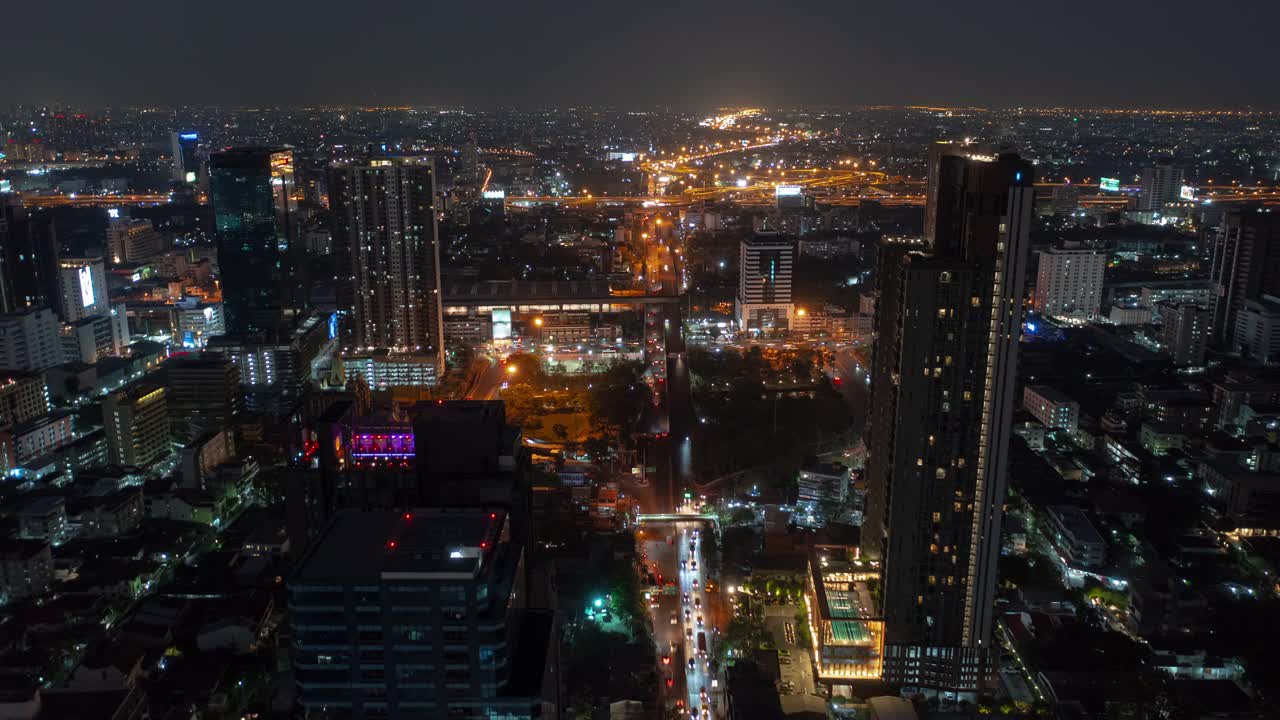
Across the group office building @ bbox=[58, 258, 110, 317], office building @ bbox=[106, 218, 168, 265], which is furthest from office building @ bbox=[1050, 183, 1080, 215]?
office building @ bbox=[106, 218, 168, 265]

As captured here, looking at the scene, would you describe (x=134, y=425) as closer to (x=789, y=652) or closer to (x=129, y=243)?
(x=789, y=652)

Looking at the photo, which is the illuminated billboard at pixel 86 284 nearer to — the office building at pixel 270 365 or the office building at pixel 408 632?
the office building at pixel 270 365

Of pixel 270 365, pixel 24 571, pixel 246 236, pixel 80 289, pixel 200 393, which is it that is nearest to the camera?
pixel 24 571

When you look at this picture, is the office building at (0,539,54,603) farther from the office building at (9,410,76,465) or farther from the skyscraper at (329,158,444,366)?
the skyscraper at (329,158,444,366)

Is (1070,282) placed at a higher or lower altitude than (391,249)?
lower

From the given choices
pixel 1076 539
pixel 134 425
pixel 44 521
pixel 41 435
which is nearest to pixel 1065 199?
pixel 1076 539
